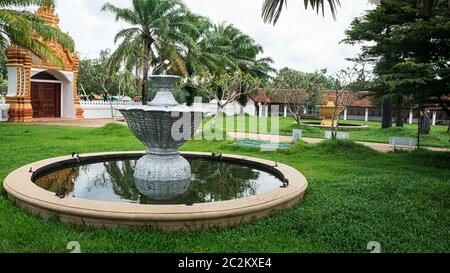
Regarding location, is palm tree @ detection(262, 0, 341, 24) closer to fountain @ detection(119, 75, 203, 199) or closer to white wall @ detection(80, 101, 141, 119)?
fountain @ detection(119, 75, 203, 199)

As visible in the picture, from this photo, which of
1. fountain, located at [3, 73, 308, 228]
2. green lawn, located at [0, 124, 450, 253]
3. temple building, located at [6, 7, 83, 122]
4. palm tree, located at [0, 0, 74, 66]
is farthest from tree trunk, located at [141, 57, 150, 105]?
green lawn, located at [0, 124, 450, 253]

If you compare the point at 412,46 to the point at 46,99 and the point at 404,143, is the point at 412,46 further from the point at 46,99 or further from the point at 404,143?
the point at 46,99

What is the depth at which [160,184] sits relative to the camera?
5727 mm

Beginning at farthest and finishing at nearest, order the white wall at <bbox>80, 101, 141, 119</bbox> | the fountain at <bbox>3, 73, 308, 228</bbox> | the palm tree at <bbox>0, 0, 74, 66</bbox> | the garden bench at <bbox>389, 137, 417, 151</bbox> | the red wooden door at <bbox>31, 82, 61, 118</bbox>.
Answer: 1. the white wall at <bbox>80, 101, 141, 119</bbox>
2. the red wooden door at <bbox>31, 82, 61, 118</bbox>
3. the garden bench at <bbox>389, 137, 417, 151</bbox>
4. the palm tree at <bbox>0, 0, 74, 66</bbox>
5. the fountain at <bbox>3, 73, 308, 228</bbox>

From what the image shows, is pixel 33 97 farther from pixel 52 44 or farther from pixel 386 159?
pixel 386 159

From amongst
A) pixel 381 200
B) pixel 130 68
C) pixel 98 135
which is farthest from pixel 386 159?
pixel 130 68

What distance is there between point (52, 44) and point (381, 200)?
2262 cm

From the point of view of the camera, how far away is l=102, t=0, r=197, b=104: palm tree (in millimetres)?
21328

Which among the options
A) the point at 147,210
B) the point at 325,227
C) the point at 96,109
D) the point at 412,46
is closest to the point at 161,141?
the point at 147,210

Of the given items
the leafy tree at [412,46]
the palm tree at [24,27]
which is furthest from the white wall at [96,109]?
the leafy tree at [412,46]

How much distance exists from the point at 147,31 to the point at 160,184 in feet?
58.6

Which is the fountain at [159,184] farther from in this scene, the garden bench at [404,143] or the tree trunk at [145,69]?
the tree trunk at [145,69]

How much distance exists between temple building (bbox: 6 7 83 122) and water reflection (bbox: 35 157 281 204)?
15.8 meters

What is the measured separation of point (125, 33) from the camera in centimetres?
2139
